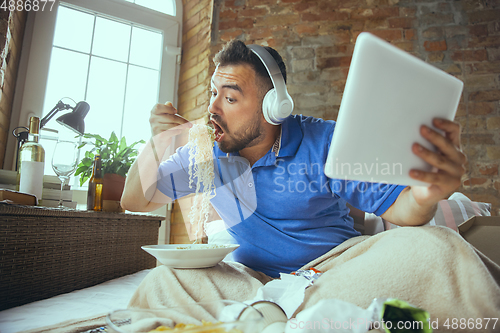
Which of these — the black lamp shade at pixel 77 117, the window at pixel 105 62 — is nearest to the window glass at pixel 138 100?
the window at pixel 105 62

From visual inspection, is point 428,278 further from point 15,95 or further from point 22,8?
point 22,8

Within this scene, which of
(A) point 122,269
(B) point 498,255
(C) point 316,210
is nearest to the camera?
(B) point 498,255

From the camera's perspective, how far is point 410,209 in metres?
0.84

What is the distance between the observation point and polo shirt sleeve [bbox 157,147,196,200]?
123 centimetres

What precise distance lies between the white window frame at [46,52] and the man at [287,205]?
51.7 inches

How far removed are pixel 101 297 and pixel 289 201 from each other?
2.18 feet

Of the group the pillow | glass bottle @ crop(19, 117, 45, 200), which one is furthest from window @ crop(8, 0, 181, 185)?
the pillow

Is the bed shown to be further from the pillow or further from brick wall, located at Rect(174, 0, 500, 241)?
brick wall, located at Rect(174, 0, 500, 241)

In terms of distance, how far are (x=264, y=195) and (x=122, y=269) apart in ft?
2.51

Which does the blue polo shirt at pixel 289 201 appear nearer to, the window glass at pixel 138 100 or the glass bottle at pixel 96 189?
the glass bottle at pixel 96 189

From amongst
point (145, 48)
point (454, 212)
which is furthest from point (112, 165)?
point (454, 212)

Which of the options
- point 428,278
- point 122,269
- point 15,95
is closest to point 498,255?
point 428,278

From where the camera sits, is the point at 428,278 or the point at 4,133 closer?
the point at 428,278

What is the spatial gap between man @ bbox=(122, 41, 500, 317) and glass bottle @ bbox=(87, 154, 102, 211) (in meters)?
0.27
